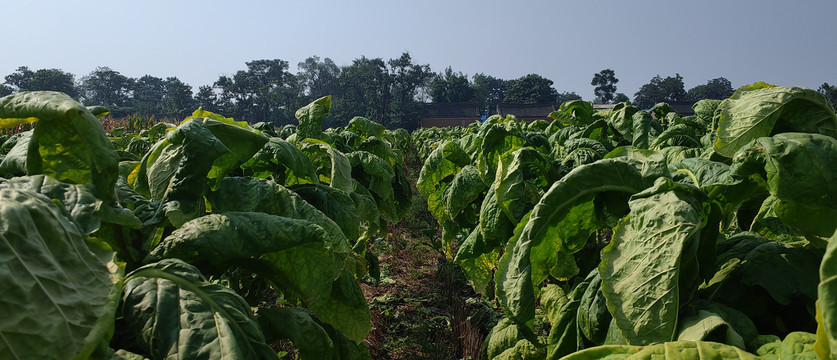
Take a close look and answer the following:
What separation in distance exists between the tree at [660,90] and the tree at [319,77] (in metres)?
51.3

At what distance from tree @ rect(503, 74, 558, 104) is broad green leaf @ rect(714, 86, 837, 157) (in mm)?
71123

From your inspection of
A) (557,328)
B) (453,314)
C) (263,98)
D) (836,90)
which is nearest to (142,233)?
(557,328)

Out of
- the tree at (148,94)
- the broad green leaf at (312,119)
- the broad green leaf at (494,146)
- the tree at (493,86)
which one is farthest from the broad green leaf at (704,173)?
the tree at (493,86)

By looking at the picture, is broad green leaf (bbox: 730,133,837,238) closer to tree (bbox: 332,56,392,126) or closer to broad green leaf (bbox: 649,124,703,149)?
broad green leaf (bbox: 649,124,703,149)

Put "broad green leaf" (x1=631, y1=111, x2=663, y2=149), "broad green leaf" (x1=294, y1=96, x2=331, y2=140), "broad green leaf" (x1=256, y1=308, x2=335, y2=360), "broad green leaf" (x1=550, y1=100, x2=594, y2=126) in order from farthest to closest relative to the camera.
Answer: "broad green leaf" (x1=550, y1=100, x2=594, y2=126), "broad green leaf" (x1=294, y1=96, x2=331, y2=140), "broad green leaf" (x1=631, y1=111, x2=663, y2=149), "broad green leaf" (x1=256, y1=308, x2=335, y2=360)

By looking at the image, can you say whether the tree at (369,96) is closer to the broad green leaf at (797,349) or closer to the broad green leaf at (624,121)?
the broad green leaf at (624,121)

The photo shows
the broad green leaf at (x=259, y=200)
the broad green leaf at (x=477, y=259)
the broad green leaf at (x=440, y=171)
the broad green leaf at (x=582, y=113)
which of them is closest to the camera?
the broad green leaf at (x=259, y=200)

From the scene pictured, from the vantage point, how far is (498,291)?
1465 millimetres

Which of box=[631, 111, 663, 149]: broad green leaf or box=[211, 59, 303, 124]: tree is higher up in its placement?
box=[211, 59, 303, 124]: tree

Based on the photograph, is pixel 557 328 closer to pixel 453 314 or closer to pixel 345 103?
pixel 453 314

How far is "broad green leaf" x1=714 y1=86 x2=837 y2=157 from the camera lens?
144 centimetres

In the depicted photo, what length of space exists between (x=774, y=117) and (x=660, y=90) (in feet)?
286

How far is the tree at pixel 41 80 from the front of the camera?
62.9m

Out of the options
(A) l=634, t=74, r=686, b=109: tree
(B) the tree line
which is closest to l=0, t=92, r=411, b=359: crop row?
(B) the tree line
